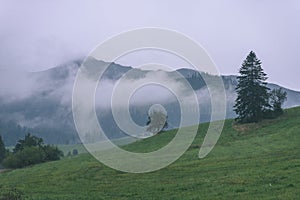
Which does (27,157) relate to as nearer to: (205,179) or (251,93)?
(251,93)

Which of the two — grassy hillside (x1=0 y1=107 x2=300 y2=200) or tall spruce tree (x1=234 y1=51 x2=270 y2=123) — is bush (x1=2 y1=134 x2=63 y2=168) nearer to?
grassy hillside (x1=0 y1=107 x2=300 y2=200)

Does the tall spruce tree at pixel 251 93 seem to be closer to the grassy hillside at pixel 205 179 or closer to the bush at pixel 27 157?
the grassy hillside at pixel 205 179

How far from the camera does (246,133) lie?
261 feet

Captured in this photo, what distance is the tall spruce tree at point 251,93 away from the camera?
3499 inches

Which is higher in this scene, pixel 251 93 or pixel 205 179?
pixel 251 93

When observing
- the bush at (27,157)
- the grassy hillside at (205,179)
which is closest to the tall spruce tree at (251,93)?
the grassy hillside at (205,179)

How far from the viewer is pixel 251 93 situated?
90.6m

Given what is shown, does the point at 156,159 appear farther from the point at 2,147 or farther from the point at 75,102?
the point at 2,147

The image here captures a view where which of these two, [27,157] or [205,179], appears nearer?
[205,179]

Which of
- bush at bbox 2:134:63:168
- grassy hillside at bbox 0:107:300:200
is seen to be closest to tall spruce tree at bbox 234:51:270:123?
grassy hillside at bbox 0:107:300:200

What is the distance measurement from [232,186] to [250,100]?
60404mm

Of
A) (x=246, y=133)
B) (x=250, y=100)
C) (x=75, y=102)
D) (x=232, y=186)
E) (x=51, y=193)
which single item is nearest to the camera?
(x=232, y=186)

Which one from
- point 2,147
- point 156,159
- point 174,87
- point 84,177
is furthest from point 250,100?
A: point 2,147

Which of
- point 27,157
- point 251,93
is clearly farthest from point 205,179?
point 27,157
